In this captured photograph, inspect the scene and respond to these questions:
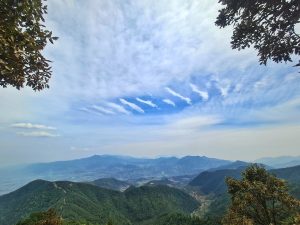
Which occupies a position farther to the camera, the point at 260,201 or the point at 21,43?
the point at 260,201

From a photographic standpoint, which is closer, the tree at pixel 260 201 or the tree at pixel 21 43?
the tree at pixel 21 43

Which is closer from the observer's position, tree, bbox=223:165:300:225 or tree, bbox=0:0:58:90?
tree, bbox=0:0:58:90

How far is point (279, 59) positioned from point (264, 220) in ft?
53.8

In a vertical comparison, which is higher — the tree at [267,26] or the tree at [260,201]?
the tree at [267,26]

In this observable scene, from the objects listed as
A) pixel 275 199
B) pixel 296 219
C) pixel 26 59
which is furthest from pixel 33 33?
pixel 275 199

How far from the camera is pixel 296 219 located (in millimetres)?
19078

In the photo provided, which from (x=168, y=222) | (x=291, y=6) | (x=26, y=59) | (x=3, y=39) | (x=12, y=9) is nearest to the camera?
(x=3, y=39)

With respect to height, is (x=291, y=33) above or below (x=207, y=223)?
above

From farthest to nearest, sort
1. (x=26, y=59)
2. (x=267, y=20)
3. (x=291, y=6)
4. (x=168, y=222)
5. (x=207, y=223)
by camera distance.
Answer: (x=168, y=222) < (x=207, y=223) < (x=267, y=20) < (x=291, y=6) < (x=26, y=59)

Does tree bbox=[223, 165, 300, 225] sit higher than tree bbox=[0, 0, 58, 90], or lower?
lower

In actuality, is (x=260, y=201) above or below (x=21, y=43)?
below

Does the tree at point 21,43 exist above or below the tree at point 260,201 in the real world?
above

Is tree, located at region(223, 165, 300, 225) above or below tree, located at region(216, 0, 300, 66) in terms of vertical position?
below

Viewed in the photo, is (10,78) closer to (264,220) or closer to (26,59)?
(26,59)
